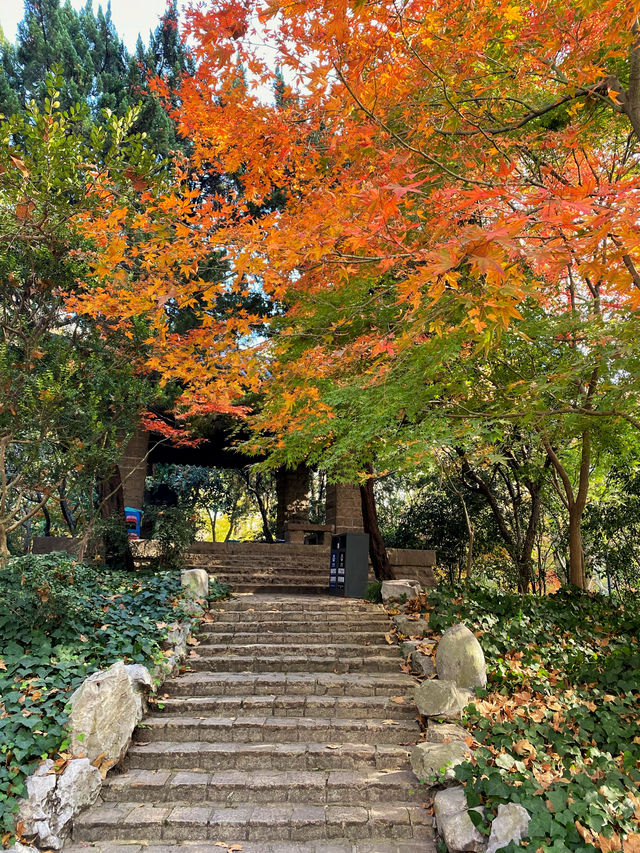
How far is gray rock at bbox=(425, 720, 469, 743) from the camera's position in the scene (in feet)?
14.8

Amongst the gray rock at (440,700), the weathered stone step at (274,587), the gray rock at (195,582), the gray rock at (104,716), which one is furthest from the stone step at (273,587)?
the gray rock at (440,700)

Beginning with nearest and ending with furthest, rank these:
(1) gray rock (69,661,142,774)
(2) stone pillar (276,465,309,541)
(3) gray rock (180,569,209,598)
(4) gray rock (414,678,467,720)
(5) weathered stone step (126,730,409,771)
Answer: (1) gray rock (69,661,142,774)
(5) weathered stone step (126,730,409,771)
(4) gray rock (414,678,467,720)
(3) gray rock (180,569,209,598)
(2) stone pillar (276,465,309,541)

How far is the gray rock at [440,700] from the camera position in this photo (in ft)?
16.1

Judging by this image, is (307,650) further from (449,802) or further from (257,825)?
(449,802)

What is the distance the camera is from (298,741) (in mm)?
4984

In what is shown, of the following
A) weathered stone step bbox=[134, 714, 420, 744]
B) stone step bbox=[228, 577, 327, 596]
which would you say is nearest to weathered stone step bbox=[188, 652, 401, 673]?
weathered stone step bbox=[134, 714, 420, 744]

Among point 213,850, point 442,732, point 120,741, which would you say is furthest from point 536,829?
point 120,741

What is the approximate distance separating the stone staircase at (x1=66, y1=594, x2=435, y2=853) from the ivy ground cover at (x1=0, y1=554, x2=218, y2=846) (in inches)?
21.1

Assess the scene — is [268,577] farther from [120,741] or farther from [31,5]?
[31,5]

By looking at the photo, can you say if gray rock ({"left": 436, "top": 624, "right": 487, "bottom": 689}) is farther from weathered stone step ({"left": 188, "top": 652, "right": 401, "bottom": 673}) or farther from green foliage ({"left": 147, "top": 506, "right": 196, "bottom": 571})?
green foliage ({"left": 147, "top": 506, "right": 196, "bottom": 571})

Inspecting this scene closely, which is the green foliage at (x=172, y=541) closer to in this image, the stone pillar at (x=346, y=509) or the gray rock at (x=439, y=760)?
the stone pillar at (x=346, y=509)

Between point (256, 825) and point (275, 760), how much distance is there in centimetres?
73

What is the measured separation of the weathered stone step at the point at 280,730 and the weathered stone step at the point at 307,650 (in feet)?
4.45

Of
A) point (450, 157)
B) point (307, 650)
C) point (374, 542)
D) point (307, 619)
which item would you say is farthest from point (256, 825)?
point (374, 542)
